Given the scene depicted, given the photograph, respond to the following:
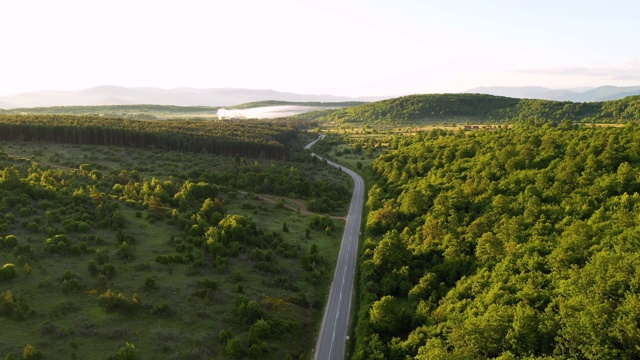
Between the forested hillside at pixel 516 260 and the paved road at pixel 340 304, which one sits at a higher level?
the forested hillside at pixel 516 260

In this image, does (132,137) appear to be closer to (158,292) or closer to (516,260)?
(158,292)

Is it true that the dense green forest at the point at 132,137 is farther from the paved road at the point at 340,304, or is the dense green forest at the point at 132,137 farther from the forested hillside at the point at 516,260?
the forested hillside at the point at 516,260

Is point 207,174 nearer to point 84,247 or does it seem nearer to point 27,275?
point 84,247

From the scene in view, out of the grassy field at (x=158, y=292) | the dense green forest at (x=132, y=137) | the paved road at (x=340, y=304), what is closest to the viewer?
the grassy field at (x=158, y=292)

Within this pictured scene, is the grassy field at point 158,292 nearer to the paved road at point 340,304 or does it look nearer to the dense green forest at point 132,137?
the paved road at point 340,304

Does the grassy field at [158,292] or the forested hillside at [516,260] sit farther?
the grassy field at [158,292]

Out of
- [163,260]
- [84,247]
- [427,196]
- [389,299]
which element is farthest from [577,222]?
[84,247]

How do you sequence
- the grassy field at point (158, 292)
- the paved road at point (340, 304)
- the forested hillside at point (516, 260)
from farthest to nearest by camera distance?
the paved road at point (340, 304) → the grassy field at point (158, 292) → the forested hillside at point (516, 260)

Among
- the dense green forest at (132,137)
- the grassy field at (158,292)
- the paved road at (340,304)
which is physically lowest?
the paved road at (340,304)

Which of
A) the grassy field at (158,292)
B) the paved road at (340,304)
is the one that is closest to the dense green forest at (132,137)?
the grassy field at (158,292)
